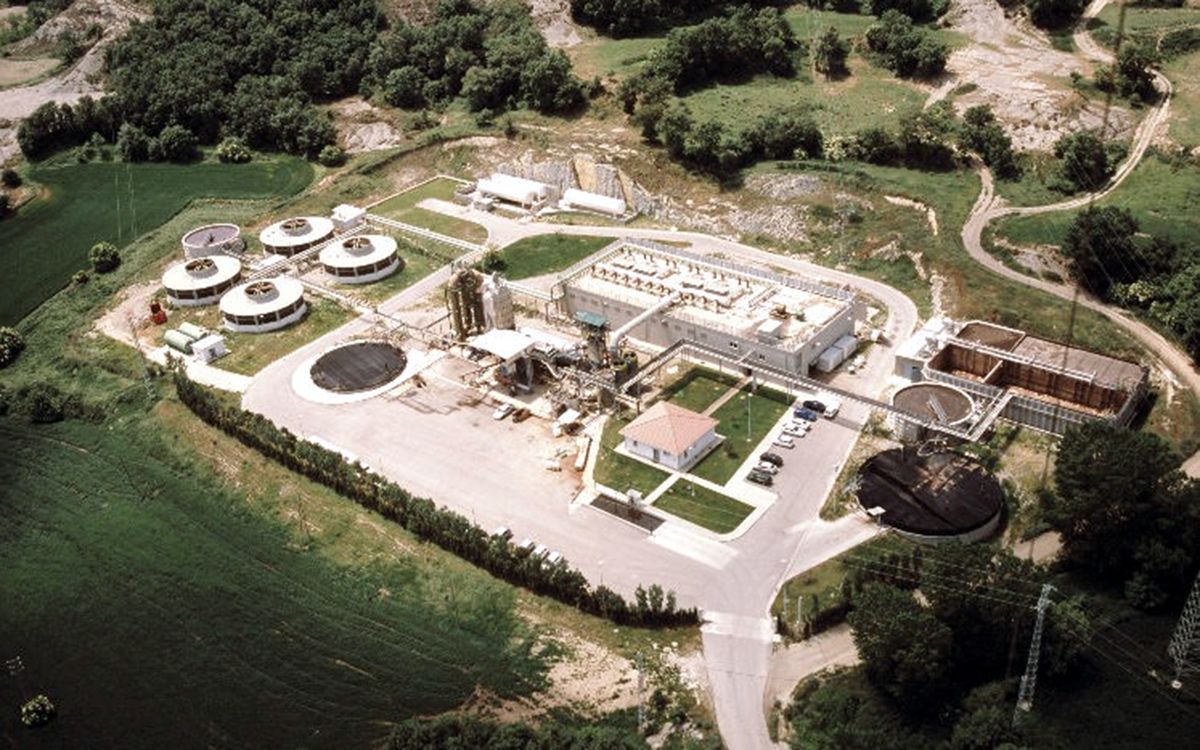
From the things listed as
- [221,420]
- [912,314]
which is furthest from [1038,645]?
[221,420]

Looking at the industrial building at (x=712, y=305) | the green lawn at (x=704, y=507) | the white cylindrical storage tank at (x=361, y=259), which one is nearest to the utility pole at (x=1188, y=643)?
the green lawn at (x=704, y=507)

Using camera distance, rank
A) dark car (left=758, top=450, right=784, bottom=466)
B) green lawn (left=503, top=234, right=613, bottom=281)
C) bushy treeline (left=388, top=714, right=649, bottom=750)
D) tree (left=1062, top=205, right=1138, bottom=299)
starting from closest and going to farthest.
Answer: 1. bushy treeline (left=388, top=714, right=649, bottom=750)
2. dark car (left=758, top=450, right=784, bottom=466)
3. tree (left=1062, top=205, right=1138, bottom=299)
4. green lawn (left=503, top=234, right=613, bottom=281)

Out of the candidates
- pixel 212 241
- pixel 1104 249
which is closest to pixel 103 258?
pixel 212 241

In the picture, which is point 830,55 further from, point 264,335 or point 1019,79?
point 264,335

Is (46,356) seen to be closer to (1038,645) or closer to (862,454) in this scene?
(862,454)

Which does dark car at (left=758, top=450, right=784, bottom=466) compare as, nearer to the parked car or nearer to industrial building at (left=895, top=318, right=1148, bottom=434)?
industrial building at (left=895, top=318, right=1148, bottom=434)

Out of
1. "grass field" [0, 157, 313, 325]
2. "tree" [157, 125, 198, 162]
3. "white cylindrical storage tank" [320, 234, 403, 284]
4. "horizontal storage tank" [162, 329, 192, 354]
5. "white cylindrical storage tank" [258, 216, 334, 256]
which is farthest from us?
"tree" [157, 125, 198, 162]

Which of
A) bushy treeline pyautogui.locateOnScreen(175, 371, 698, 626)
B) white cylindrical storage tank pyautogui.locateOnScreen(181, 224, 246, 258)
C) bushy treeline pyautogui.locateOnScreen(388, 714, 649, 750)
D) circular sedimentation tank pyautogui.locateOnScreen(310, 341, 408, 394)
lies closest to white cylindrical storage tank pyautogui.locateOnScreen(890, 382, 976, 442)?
bushy treeline pyautogui.locateOnScreen(175, 371, 698, 626)
